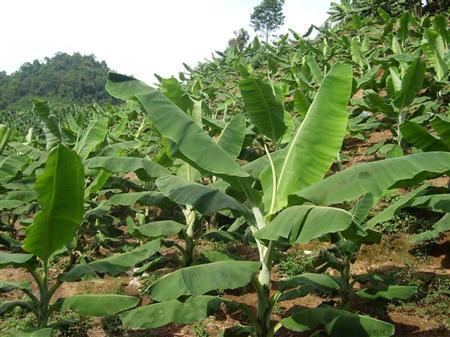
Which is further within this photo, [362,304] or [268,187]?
[362,304]

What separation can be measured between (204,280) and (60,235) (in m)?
1.66

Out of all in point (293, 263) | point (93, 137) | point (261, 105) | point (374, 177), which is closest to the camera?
point (374, 177)

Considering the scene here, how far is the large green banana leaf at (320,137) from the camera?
414 cm

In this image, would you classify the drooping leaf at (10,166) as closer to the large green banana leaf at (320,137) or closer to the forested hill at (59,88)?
the large green banana leaf at (320,137)

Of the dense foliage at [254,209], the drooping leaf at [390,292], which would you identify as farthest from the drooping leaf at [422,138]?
the drooping leaf at [390,292]

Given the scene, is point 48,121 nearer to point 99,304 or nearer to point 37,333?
point 99,304

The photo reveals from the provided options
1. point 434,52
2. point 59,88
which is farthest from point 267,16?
point 59,88

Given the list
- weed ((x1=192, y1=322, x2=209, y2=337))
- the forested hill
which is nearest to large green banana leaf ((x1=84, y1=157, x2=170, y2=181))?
weed ((x1=192, y1=322, x2=209, y2=337))

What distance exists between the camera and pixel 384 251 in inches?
259

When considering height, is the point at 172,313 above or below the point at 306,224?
below

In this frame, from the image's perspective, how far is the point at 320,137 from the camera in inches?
164

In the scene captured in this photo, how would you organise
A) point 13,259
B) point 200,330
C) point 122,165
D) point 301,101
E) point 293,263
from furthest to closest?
point 293,263
point 301,101
point 200,330
point 122,165
point 13,259

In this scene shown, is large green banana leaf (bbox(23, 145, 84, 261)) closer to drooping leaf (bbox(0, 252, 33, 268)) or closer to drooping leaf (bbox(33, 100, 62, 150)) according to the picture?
drooping leaf (bbox(0, 252, 33, 268))

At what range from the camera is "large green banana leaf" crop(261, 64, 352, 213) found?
4137mm
